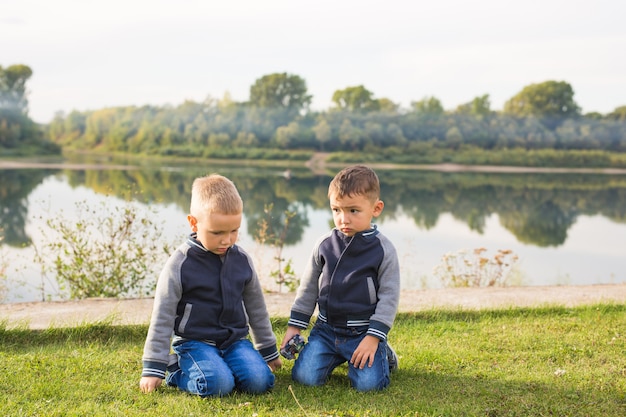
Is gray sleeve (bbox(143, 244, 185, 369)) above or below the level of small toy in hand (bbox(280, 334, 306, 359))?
above

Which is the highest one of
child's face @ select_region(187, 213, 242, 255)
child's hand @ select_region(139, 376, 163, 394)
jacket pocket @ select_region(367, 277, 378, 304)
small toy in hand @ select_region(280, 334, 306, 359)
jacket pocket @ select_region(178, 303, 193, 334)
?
child's face @ select_region(187, 213, 242, 255)

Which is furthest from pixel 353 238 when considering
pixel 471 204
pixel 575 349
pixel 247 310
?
pixel 471 204

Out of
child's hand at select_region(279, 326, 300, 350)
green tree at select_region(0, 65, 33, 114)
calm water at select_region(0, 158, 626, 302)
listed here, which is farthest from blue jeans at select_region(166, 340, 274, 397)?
green tree at select_region(0, 65, 33, 114)

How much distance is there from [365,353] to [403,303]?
82.6 inches

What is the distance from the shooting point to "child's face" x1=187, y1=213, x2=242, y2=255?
352 centimetres

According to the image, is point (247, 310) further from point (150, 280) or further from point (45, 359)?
point (150, 280)

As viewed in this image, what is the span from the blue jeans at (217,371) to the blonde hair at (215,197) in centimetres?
77

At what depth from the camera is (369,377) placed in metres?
3.65

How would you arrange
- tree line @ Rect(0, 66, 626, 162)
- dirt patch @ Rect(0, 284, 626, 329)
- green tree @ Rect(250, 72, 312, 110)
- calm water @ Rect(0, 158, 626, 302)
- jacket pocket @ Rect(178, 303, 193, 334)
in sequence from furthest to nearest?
green tree @ Rect(250, 72, 312, 110), tree line @ Rect(0, 66, 626, 162), calm water @ Rect(0, 158, 626, 302), dirt patch @ Rect(0, 284, 626, 329), jacket pocket @ Rect(178, 303, 193, 334)

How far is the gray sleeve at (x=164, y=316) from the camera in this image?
3527mm

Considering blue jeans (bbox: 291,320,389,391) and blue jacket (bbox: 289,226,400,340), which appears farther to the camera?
blue jacket (bbox: 289,226,400,340)

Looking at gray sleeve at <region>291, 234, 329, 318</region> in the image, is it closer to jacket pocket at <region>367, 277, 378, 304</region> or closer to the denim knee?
jacket pocket at <region>367, 277, 378, 304</region>

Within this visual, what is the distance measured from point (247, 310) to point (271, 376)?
46 centimetres

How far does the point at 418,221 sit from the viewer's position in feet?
60.3
